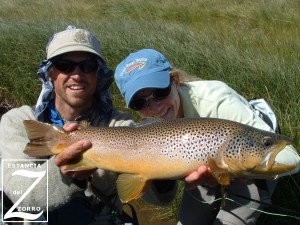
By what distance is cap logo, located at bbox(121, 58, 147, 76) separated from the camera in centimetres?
274

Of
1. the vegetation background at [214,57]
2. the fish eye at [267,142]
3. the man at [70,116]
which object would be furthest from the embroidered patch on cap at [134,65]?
the vegetation background at [214,57]

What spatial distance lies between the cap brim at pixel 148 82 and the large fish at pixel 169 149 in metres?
0.30

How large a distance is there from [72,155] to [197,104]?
2.80 ft

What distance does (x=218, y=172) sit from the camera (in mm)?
2180

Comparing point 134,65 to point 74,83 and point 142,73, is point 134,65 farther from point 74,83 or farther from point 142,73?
point 74,83

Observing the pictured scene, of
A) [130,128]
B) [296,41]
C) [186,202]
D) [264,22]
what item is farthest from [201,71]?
[264,22]

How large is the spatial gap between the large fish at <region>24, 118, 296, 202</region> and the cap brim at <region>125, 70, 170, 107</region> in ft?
0.99

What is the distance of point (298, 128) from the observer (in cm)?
347

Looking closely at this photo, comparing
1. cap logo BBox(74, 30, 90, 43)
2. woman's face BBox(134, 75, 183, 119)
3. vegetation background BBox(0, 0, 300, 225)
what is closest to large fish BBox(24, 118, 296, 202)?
woman's face BBox(134, 75, 183, 119)

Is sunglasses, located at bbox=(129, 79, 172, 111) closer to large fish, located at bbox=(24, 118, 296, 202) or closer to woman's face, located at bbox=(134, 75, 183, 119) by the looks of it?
woman's face, located at bbox=(134, 75, 183, 119)

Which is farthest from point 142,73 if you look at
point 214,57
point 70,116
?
point 214,57

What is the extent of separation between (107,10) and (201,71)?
28.1 feet
